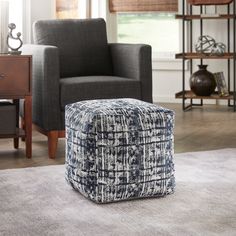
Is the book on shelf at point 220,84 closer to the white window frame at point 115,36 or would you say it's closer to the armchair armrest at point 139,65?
the white window frame at point 115,36

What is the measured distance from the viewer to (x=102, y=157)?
2850mm

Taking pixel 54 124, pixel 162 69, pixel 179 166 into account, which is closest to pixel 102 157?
pixel 179 166

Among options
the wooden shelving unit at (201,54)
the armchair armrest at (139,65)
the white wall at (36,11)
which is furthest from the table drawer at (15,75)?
the wooden shelving unit at (201,54)

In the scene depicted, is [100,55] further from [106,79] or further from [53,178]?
[53,178]

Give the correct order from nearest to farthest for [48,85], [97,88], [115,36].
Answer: [48,85], [97,88], [115,36]

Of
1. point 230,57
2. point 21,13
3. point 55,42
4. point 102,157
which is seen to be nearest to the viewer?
point 102,157

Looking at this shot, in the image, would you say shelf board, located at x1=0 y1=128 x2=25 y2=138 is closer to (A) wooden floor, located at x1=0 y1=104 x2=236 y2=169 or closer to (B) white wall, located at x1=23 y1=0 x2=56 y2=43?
(A) wooden floor, located at x1=0 y1=104 x2=236 y2=169

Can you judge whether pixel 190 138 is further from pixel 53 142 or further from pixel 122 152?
pixel 122 152

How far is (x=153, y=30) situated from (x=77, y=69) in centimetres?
235

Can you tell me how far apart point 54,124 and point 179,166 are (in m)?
0.83

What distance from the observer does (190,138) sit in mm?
4664

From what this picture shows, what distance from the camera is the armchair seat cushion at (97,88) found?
398 cm

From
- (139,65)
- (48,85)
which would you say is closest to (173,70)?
(139,65)

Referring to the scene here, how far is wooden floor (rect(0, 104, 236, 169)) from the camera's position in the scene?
3942 mm
